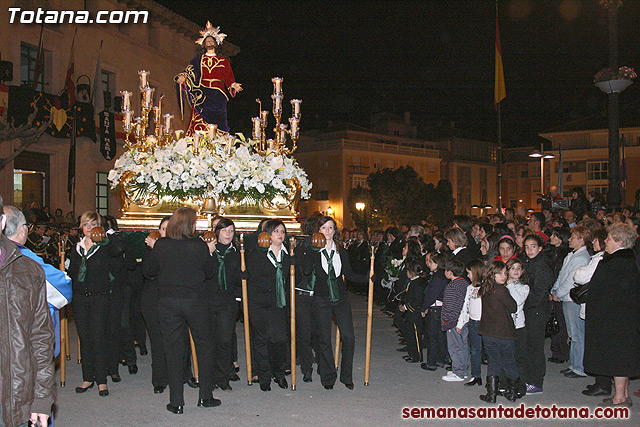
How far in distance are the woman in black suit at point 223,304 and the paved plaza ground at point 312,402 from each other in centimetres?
27

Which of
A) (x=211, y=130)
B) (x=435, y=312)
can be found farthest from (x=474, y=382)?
(x=211, y=130)

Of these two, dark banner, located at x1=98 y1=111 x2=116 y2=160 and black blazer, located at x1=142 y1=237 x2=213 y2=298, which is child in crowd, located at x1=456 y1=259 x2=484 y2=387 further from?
dark banner, located at x1=98 y1=111 x2=116 y2=160

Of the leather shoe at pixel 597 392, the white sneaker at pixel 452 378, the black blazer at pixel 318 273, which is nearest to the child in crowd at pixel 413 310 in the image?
the white sneaker at pixel 452 378

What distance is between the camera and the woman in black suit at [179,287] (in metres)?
5.87

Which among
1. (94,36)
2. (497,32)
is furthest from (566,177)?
(94,36)

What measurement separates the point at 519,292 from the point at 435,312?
1.53 m

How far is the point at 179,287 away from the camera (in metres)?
5.88

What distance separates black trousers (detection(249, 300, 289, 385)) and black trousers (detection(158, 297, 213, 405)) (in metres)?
0.95

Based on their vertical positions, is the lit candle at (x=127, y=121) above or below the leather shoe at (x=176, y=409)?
above

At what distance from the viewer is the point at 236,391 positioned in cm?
683

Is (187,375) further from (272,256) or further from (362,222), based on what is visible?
(362,222)

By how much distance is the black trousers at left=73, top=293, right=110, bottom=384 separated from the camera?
21.7 ft

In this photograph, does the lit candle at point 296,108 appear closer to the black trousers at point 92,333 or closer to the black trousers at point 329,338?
the black trousers at point 329,338

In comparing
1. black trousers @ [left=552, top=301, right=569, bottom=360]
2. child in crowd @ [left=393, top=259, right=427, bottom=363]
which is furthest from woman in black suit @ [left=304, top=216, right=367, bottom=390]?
black trousers @ [left=552, top=301, right=569, bottom=360]
